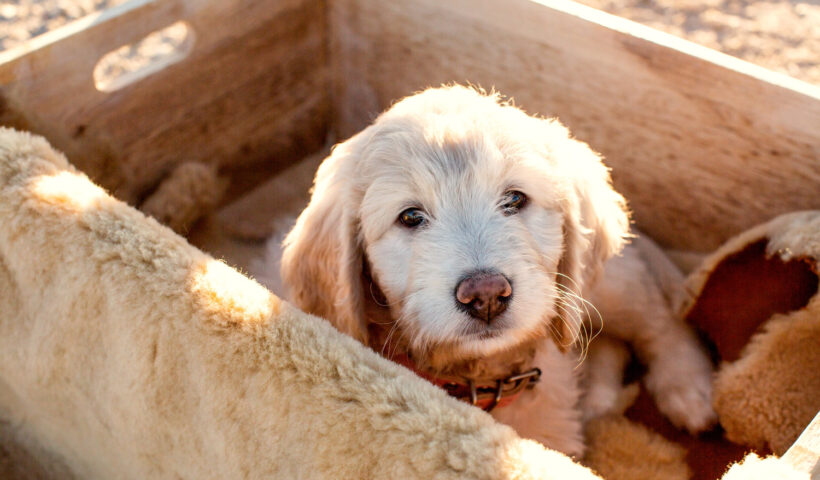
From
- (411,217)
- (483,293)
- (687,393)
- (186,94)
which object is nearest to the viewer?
(483,293)

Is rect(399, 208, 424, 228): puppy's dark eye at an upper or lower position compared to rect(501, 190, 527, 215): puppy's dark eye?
lower

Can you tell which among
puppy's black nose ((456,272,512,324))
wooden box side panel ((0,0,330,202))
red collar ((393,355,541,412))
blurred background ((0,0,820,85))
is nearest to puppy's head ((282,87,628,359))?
puppy's black nose ((456,272,512,324))

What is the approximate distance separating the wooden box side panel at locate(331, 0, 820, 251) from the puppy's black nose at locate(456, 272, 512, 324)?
122cm

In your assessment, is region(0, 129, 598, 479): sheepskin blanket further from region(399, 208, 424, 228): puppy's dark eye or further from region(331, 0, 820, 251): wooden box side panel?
region(331, 0, 820, 251): wooden box side panel

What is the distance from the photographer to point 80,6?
15.9ft

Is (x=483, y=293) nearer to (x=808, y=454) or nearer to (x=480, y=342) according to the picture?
(x=480, y=342)

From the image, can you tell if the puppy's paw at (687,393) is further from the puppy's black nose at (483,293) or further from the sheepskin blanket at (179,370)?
the sheepskin blanket at (179,370)

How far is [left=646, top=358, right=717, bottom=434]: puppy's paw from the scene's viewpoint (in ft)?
8.54

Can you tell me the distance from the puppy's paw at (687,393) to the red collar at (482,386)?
26.1 inches

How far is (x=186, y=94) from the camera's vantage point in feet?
9.70

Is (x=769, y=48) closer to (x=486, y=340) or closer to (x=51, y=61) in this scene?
(x=486, y=340)

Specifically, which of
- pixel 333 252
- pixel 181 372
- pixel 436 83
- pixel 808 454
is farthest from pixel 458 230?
pixel 436 83

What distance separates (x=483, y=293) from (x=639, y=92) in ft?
4.27

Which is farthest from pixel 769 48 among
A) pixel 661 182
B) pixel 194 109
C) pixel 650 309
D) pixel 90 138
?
pixel 90 138
